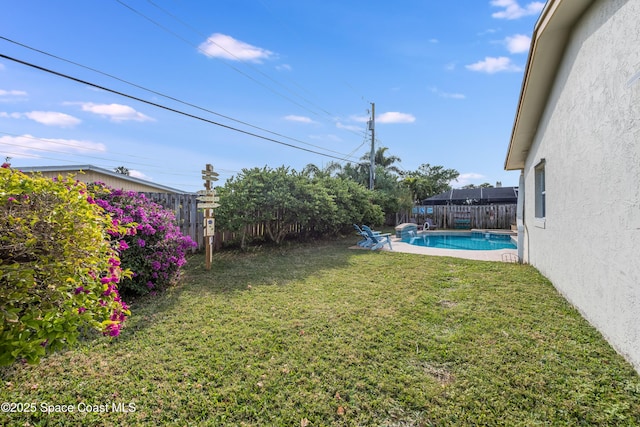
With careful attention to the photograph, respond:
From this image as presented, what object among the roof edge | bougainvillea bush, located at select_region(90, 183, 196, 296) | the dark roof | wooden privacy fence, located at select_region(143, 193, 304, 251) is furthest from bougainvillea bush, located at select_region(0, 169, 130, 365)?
the dark roof

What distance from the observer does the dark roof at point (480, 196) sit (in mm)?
23406

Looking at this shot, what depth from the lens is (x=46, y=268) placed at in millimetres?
1659

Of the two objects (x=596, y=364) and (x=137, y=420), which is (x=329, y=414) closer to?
(x=137, y=420)

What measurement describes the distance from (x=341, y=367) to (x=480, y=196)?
25445 mm

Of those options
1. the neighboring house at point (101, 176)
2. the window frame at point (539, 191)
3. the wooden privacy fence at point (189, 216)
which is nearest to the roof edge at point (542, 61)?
the window frame at point (539, 191)

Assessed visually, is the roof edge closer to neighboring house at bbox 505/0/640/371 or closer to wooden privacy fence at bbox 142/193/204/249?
neighboring house at bbox 505/0/640/371

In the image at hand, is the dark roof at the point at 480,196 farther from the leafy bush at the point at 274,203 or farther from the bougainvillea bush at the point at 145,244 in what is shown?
the bougainvillea bush at the point at 145,244

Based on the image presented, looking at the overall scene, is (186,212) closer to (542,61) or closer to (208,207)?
(208,207)

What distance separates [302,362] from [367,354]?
2.47ft

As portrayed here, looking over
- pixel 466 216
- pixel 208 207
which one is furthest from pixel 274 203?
pixel 466 216

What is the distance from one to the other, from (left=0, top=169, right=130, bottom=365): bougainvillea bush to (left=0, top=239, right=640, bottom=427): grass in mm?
1187

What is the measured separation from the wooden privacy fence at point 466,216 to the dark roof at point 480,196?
2864mm

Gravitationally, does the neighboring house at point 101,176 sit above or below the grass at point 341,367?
above

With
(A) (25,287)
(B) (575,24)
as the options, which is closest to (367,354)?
(A) (25,287)
